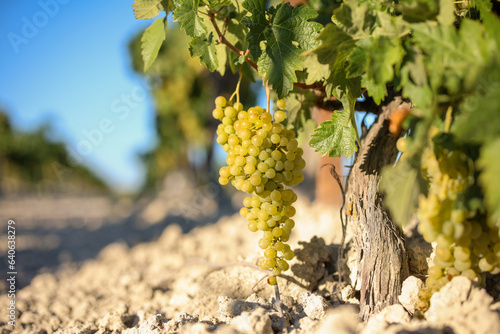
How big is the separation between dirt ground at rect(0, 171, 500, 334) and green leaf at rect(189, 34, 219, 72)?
3.03ft

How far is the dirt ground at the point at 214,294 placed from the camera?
1108 millimetres

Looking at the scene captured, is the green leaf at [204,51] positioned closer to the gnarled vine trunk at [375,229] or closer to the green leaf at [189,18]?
the green leaf at [189,18]

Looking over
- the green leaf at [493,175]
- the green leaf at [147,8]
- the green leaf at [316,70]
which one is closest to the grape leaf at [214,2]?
the green leaf at [147,8]

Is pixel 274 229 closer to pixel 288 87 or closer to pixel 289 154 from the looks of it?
pixel 289 154

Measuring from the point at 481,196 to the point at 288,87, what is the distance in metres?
0.72

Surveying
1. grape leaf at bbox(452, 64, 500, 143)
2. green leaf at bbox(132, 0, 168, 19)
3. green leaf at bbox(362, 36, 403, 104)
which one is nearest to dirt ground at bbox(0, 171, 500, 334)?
grape leaf at bbox(452, 64, 500, 143)

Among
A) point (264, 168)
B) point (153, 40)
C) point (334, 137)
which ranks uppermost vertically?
point (153, 40)

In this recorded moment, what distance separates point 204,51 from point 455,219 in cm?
103

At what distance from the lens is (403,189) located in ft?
3.36

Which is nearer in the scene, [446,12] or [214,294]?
[446,12]

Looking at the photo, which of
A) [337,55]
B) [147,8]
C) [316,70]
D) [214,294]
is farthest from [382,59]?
[214,294]

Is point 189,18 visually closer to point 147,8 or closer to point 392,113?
point 147,8

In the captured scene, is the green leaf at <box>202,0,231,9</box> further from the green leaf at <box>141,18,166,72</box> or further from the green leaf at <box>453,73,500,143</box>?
the green leaf at <box>453,73,500,143</box>

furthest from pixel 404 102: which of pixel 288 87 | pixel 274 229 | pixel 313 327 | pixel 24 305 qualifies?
pixel 24 305
